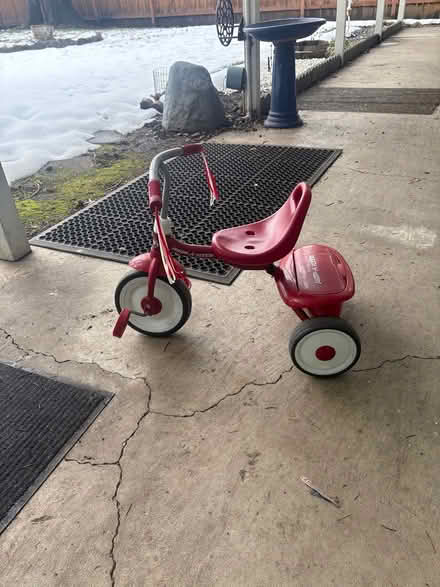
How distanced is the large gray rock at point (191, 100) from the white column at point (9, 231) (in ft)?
9.01

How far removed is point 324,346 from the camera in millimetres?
1696

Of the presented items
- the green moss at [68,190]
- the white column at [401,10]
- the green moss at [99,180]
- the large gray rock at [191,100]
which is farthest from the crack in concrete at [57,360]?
the white column at [401,10]

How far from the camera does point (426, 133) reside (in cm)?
453

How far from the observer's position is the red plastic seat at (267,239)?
5.39 feet

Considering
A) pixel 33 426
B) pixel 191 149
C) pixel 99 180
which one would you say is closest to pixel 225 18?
pixel 99 180

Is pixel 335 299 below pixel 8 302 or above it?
above

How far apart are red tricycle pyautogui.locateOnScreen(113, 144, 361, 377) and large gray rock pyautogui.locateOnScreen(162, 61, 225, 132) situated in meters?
3.35

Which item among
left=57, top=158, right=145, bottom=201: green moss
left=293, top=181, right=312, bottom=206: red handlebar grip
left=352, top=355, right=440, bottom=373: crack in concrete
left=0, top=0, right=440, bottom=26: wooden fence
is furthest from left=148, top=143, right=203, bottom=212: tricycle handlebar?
left=0, top=0, right=440, bottom=26: wooden fence

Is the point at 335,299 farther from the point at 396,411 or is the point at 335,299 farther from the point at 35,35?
the point at 35,35

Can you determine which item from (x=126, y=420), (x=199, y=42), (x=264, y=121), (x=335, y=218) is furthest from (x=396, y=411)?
(x=199, y=42)

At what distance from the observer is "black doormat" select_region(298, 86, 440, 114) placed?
5480 mm

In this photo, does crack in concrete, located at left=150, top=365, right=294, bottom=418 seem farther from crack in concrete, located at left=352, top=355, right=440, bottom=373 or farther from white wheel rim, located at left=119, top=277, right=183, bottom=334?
white wheel rim, located at left=119, top=277, right=183, bottom=334

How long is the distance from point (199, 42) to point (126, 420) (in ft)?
46.1

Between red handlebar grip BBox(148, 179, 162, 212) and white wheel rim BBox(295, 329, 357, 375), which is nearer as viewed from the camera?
red handlebar grip BBox(148, 179, 162, 212)
